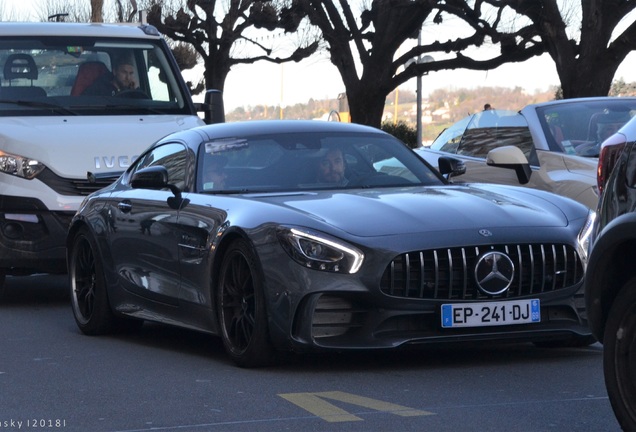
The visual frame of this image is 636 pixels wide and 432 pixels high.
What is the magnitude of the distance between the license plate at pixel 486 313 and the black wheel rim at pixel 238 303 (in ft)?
3.49

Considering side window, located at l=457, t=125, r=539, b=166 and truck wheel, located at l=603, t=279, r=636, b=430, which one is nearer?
truck wheel, located at l=603, t=279, r=636, b=430

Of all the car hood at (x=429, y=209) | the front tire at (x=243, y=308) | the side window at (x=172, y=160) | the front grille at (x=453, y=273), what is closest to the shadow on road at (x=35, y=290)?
the side window at (x=172, y=160)

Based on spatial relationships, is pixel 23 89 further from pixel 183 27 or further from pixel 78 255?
pixel 183 27

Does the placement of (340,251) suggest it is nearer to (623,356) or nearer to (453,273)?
(453,273)

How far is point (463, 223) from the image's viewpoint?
7504 mm

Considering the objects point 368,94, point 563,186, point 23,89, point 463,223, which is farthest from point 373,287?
point 368,94

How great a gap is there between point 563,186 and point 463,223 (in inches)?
154

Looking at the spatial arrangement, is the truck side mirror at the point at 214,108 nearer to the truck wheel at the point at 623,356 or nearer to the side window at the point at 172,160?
the side window at the point at 172,160

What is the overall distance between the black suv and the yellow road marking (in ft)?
3.45

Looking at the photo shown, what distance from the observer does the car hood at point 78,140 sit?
11953 millimetres

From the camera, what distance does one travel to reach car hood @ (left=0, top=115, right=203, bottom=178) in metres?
12.0

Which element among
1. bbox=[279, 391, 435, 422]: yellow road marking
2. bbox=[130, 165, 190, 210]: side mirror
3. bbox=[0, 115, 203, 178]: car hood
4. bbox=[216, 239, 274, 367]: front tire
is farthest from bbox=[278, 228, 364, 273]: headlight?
bbox=[0, 115, 203, 178]: car hood

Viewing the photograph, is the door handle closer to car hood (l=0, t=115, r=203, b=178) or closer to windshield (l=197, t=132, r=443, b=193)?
windshield (l=197, t=132, r=443, b=193)

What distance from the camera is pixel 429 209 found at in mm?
7703
